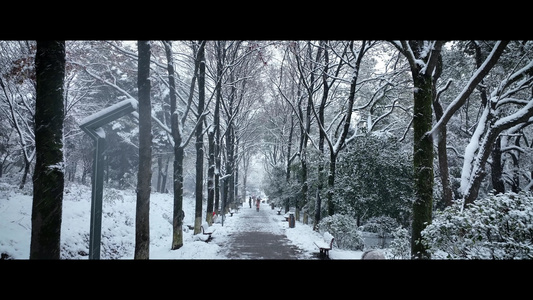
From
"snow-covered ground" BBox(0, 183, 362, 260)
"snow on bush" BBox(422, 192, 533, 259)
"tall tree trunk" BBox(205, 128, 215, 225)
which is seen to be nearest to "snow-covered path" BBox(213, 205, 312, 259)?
"snow-covered ground" BBox(0, 183, 362, 260)

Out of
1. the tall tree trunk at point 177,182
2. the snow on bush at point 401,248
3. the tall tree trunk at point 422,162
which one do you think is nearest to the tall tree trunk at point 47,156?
the tall tree trunk at point 177,182

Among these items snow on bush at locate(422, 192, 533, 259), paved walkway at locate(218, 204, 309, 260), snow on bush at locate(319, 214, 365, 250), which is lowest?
paved walkway at locate(218, 204, 309, 260)

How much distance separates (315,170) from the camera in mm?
15078

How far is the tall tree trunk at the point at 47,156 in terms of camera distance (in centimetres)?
365

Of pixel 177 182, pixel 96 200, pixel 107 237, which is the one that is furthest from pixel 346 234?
pixel 107 237

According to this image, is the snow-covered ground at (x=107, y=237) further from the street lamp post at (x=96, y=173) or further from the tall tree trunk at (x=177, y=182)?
the street lamp post at (x=96, y=173)

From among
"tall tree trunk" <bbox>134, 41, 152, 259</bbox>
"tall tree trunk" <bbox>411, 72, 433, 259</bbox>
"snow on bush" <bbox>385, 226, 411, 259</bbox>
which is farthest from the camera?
"snow on bush" <bbox>385, 226, 411, 259</bbox>

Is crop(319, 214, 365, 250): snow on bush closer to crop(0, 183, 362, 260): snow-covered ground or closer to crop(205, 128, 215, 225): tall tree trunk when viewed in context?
crop(0, 183, 362, 260): snow-covered ground

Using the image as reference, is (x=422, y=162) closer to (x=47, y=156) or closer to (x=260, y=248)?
(x=260, y=248)

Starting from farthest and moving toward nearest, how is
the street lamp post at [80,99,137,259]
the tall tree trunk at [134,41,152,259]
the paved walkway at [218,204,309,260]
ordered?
the paved walkway at [218,204,309,260], the tall tree trunk at [134,41,152,259], the street lamp post at [80,99,137,259]

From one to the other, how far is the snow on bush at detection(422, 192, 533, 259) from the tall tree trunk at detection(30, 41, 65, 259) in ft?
19.7

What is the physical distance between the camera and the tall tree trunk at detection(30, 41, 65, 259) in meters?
3.65
